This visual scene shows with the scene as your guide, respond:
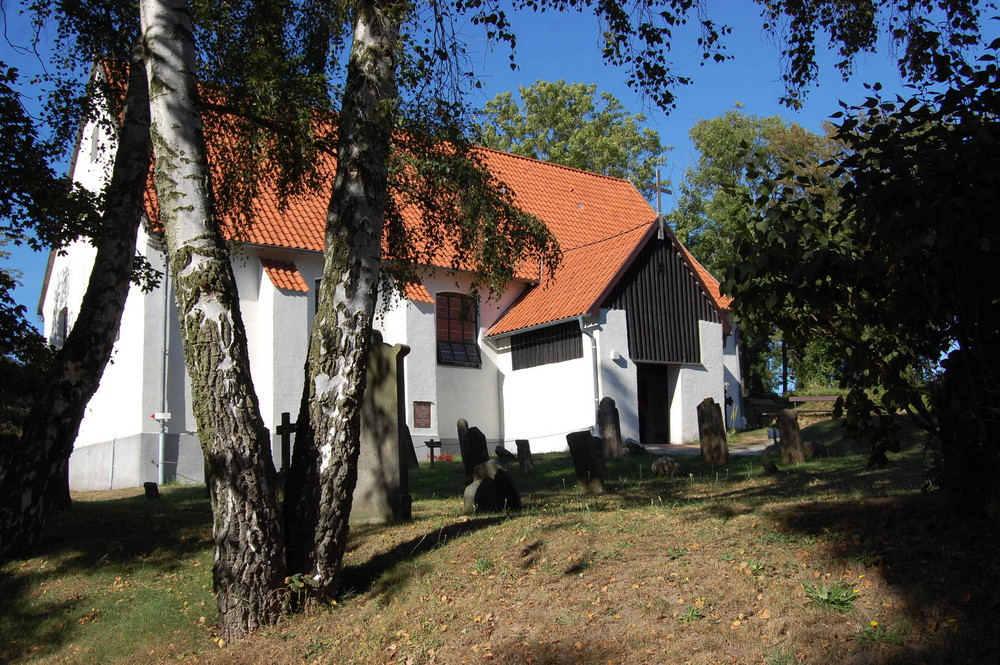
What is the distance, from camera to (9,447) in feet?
42.4

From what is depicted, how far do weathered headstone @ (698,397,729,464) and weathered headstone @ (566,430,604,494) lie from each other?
3.96m

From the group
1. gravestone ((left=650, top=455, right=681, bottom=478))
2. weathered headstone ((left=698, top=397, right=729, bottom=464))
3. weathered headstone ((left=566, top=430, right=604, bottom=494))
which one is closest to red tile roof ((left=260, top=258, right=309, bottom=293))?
weathered headstone ((left=698, top=397, right=729, bottom=464))

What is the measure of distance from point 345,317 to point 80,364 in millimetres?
3686

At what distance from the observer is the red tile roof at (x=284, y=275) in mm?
21516

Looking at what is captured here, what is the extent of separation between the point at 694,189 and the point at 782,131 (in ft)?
22.1

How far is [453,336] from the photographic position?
84.5 feet

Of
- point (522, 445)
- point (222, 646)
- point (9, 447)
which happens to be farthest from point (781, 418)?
point (9, 447)

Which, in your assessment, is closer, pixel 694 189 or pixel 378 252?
pixel 378 252

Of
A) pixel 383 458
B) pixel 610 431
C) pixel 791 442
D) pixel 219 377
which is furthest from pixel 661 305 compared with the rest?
pixel 219 377

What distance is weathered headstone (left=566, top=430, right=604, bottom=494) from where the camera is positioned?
11.4m

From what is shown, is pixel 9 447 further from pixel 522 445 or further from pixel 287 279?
pixel 287 279

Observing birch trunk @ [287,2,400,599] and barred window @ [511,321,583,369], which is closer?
birch trunk @ [287,2,400,599]

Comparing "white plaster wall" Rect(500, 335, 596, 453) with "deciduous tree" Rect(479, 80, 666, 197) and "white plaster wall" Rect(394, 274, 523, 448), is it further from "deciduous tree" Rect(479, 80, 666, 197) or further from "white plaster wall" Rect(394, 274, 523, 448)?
"deciduous tree" Rect(479, 80, 666, 197)

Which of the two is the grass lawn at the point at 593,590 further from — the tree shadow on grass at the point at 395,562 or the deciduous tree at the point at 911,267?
the deciduous tree at the point at 911,267
